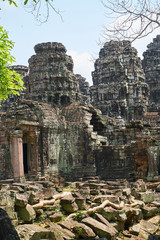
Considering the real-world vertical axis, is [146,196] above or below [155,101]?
below

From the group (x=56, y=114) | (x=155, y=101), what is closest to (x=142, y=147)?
(x=56, y=114)

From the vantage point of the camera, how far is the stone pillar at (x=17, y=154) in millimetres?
17156

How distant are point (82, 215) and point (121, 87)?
2954 cm

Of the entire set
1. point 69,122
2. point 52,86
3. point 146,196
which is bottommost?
point 146,196

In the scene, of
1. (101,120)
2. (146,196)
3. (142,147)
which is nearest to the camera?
(146,196)

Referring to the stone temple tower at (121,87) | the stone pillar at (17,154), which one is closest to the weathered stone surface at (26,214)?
the stone pillar at (17,154)

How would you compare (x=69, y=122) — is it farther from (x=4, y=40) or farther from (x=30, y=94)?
(x=4, y=40)

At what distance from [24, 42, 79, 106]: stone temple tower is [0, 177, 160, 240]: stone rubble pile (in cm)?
1479

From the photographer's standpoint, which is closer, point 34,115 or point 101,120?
Answer: point 34,115

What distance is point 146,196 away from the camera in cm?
1130

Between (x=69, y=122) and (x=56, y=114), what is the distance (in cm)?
112

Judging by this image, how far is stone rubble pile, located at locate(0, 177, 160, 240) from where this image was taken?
23.5 ft

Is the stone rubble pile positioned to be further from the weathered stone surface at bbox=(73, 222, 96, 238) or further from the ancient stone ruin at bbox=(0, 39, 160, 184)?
the ancient stone ruin at bbox=(0, 39, 160, 184)

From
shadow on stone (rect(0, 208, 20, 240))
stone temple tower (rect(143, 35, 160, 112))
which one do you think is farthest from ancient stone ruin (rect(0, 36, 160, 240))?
stone temple tower (rect(143, 35, 160, 112))
